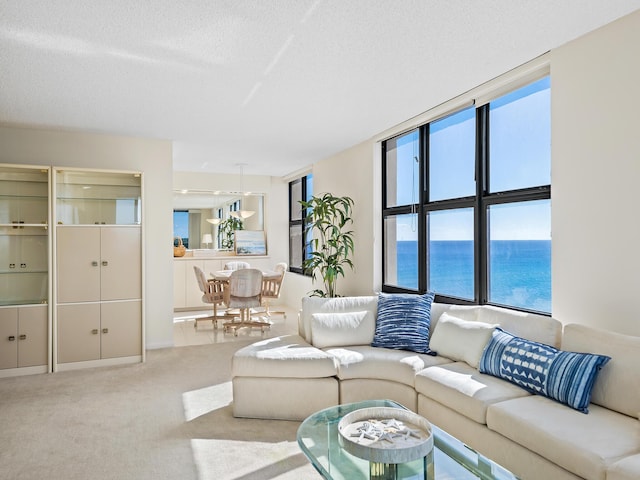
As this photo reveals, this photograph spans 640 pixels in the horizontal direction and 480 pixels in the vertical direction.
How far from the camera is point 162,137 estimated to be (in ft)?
17.1

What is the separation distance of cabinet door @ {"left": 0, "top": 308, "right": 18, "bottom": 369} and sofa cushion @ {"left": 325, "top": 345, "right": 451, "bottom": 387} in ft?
11.1

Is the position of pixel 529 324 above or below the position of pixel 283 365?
above

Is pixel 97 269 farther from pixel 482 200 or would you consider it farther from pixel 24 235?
pixel 482 200

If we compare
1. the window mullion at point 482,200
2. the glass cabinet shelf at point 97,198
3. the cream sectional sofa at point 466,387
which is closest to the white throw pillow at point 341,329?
the cream sectional sofa at point 466,387

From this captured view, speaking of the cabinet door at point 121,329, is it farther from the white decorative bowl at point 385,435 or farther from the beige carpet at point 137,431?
the white decorative bowl at point 385,435

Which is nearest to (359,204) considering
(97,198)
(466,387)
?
(97,198)

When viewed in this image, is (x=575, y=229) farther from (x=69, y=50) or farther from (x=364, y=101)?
(x=69, y=50)

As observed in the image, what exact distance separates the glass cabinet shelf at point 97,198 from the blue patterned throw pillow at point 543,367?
3942 mm

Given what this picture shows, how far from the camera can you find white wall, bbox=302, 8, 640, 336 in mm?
2525

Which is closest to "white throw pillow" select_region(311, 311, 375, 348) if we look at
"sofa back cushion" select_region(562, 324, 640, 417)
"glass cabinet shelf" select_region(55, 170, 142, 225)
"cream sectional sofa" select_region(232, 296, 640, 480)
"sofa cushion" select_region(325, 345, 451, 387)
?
"cream sectional sofa" select_region(232, 296, 640, 480)

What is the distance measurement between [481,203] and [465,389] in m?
1.78

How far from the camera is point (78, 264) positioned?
4633 mm

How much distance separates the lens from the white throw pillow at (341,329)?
3.71m

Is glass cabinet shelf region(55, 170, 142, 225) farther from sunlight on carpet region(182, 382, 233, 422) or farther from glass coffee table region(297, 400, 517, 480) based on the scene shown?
glass coffee table region(297, 400, 517, 480)
